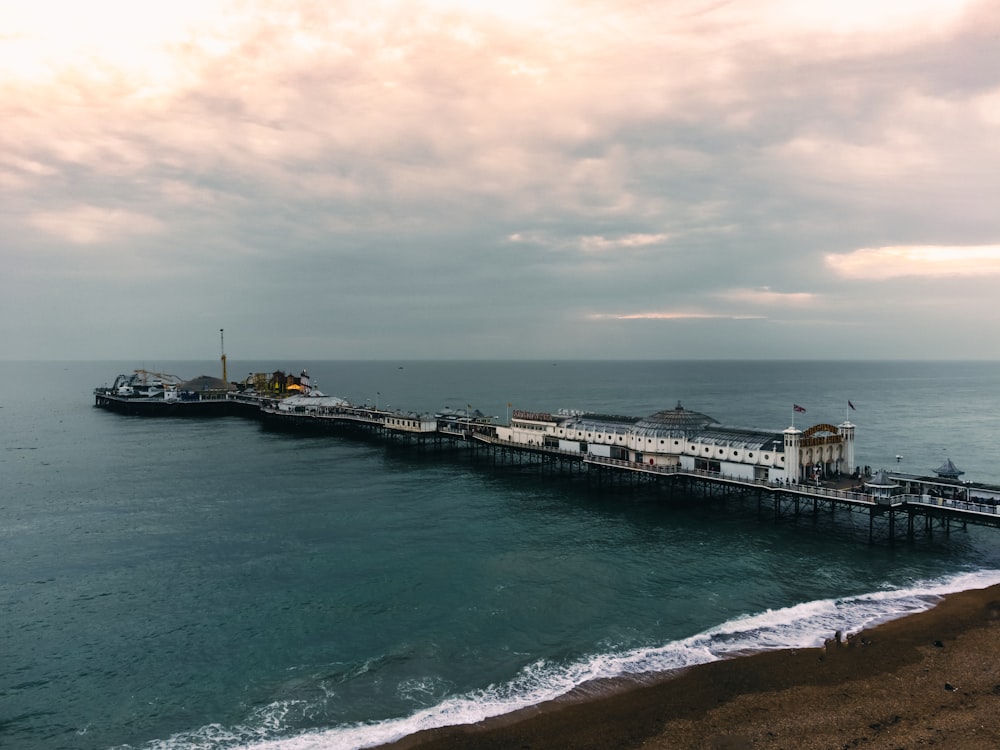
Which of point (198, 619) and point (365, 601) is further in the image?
point (365, 601)

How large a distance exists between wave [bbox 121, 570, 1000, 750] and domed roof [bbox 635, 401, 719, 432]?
34.3 meters

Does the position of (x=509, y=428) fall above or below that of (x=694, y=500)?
above

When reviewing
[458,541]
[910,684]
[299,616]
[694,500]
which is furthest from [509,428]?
[910,684]

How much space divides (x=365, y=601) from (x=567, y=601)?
15.7 m

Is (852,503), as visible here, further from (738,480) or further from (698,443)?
(698,443)

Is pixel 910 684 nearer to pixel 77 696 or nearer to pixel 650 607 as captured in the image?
pixel 650 607

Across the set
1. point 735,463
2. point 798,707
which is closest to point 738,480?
point 735,463

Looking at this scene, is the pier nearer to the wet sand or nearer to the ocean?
the ocean

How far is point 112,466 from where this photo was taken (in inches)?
3959

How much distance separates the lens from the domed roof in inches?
3265

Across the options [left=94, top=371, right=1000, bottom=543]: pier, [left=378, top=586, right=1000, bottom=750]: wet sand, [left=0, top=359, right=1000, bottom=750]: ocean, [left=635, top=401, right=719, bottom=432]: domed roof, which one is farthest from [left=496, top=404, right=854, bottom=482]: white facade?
[left=378, top=586, right=1000, bottom=750]: wet sand

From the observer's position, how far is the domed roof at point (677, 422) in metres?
82.9

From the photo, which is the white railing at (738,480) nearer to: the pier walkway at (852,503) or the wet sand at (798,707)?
the pier walkway at (852,503)

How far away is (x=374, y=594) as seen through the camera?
4953 centimetres
